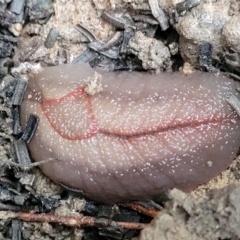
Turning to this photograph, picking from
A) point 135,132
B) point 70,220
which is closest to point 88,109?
point 135,132

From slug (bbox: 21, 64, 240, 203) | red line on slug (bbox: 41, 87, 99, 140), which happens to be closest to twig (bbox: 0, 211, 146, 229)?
slug (bbox: 21, 64, 240, 203)

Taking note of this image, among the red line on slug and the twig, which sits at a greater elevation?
the red line on slug

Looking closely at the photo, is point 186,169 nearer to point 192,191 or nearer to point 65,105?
point 192,191

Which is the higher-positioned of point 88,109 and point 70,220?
point 88,109

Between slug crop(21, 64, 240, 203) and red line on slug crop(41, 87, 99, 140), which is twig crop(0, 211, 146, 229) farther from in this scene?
red line on slug crop(41, 87, 99, 140)

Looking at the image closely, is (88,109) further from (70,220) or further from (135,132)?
(70,220)

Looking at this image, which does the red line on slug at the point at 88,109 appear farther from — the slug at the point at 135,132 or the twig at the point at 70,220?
the twig at the point at 70,220

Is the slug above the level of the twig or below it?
above

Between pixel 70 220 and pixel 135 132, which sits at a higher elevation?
pixel 135 132
